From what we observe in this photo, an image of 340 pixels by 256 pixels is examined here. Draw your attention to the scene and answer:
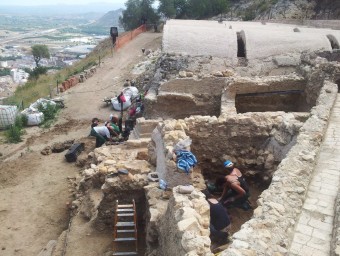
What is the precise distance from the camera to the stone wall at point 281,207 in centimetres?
384

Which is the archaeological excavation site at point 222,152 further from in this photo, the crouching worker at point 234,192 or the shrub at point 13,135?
the shrub at point 13,135

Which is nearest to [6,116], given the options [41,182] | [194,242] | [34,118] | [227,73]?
[34,118]

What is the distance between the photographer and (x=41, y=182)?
10.8 meters

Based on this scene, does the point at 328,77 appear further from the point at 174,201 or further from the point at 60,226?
the point at 60,226

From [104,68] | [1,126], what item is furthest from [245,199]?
[104,68]

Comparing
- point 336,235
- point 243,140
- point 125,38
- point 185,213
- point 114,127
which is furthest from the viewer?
point 125,38

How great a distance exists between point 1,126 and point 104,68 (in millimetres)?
9294

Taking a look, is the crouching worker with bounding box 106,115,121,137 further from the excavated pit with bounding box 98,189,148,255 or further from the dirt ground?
the excavated pit with bounding box 98,189,148,255

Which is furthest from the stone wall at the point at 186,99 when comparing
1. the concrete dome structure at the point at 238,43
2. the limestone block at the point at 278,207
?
the limestone block at the point at 278,207

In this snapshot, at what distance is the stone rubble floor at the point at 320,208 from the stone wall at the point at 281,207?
89mm

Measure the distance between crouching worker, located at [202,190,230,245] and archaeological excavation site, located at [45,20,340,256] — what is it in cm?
Answer: 13

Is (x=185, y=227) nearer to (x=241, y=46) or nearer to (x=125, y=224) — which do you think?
(x=125, y=224)

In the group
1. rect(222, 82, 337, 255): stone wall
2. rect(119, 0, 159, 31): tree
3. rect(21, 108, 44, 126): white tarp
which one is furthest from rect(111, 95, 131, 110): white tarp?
rect(119, 0, 159, 31): tree

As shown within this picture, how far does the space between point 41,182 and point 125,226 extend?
15.0 ft
